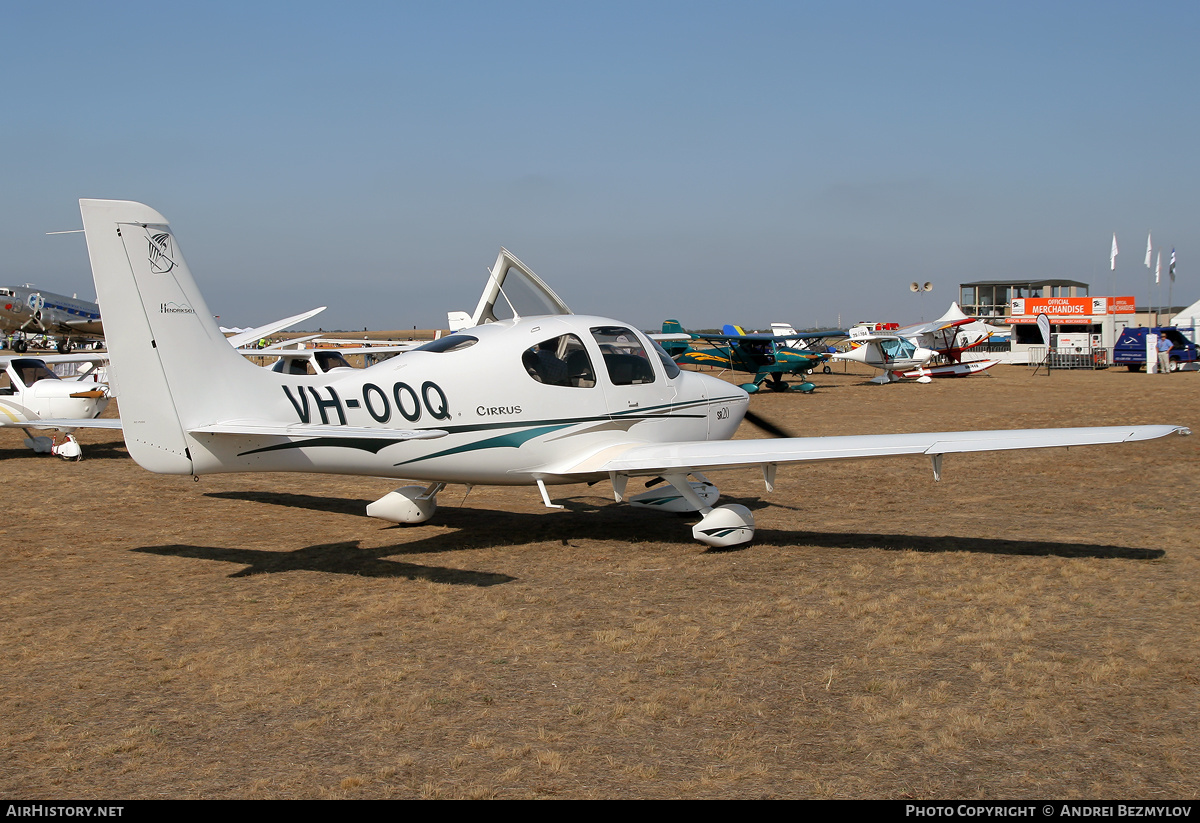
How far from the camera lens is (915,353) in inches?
1539

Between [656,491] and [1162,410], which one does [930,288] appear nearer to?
[1162,410]

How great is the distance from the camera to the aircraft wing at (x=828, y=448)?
303 inches

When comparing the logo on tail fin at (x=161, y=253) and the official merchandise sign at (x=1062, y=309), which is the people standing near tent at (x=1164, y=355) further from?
the logo on tail fin at (x=161, y=253)

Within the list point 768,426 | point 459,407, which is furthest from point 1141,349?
point 459,407

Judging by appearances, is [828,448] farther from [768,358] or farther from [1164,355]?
[1164,355]

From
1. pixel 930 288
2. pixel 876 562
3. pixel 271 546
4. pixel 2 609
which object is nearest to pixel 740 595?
pixel 876 562

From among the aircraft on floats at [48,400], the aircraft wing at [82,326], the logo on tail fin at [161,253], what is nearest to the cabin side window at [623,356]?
the logo on tail fin at [161,253]

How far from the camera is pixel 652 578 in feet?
25.3

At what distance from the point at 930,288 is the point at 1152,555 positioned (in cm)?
6397

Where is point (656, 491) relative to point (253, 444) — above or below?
below

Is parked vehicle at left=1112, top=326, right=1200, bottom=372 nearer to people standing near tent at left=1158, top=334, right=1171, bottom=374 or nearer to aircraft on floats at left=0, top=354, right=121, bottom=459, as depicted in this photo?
people standing near tent at left=1158, top=334, right=1171, bottom=374

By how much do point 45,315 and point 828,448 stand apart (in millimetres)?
61467
